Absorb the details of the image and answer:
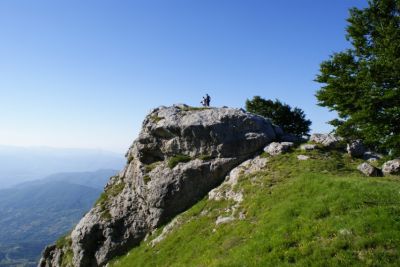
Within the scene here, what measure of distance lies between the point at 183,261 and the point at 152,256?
21.5 ft

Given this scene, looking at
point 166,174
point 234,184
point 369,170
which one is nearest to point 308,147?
point 369,170

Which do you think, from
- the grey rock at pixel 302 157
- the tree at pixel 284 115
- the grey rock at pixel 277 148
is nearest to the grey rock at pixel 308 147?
the grey rock at pixel 277 148

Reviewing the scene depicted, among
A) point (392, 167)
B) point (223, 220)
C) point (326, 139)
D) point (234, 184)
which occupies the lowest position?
point (223, 220)

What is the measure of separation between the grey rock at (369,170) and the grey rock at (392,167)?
1.97ft

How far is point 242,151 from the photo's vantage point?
37.0 meters

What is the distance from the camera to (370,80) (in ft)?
81.7

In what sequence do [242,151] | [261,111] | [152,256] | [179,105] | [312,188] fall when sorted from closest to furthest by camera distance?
[312,188] → [152,256] → [242,151] → [179,105] → [261,111]

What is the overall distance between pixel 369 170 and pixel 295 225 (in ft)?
47.8

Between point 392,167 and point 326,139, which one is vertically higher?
point 326,139

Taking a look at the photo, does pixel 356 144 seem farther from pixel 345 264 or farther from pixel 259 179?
pixel 345 264

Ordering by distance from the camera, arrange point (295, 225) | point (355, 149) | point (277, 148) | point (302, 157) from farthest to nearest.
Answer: point (277, 148), point (355, 149), point (302, 157), point (295, 225)

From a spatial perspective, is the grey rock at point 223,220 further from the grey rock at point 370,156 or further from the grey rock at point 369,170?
the grey rock at point 370,156

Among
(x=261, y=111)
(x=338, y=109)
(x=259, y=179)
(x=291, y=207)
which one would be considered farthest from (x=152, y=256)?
(x=261, y=111)

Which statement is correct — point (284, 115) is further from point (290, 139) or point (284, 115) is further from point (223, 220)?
point (223, 220)
